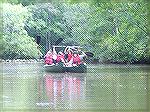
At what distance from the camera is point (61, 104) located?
327 cm

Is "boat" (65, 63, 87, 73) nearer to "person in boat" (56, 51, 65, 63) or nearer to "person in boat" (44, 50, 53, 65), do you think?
"person in boat" (56, 51, 65, 63)

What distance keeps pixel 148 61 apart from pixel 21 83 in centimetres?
94

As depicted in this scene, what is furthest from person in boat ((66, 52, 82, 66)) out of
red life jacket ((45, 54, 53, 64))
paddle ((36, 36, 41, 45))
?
paddle ((36, 36, 41, 45))

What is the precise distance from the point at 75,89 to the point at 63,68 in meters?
0.24

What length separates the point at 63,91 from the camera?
3.34 m

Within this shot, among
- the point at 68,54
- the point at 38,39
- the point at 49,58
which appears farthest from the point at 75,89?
the point at 38,39

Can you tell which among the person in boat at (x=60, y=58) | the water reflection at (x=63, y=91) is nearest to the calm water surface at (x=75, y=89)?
the water reflection at (x=63, y=91)

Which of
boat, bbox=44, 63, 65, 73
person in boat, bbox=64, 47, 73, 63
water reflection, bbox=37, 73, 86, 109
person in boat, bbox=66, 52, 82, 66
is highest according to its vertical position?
person in boat, bbox=64, 47, 73, 63

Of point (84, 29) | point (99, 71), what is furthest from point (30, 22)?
point (99, 71)

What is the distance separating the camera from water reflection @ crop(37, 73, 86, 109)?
320 cm

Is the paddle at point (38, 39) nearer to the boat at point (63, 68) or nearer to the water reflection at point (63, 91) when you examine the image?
the boat at point (63, 68)

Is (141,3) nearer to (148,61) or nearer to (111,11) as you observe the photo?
(111,11)

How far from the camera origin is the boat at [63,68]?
3.07 m

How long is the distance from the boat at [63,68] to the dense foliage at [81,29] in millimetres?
149
